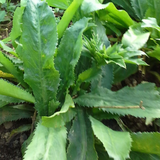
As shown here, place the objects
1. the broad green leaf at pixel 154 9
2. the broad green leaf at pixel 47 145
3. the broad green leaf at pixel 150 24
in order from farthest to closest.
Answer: the broad green leaf at pixel 154 9 → the broad green leaf at pixel 150 24 → the broad green leaf at pixel 47 145

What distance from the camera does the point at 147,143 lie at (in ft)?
2.20

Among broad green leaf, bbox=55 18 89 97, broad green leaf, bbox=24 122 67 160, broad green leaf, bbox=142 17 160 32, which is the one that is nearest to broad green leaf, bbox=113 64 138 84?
broad green leaf, bbox=142 17 160 32

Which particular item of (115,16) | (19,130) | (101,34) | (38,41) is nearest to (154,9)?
(115,16)

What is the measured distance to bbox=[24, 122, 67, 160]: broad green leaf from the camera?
1.78 ft

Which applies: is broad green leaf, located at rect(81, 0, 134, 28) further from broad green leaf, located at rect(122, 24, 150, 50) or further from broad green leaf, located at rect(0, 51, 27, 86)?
broad green leaf, located at rect(0, 51, 27, 86)

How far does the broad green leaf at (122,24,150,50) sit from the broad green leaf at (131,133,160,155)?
0.34 meters

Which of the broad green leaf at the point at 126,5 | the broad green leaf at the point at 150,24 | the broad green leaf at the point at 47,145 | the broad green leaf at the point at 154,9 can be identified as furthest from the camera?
the broad green leaf at the point at 126,5

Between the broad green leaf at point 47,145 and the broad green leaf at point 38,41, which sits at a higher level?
the broad green leaf at point 38,41

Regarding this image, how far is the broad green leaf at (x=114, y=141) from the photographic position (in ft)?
1.90

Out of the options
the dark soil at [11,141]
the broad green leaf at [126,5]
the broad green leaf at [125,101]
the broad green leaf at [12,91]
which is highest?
the broad green leaf at [126,5]

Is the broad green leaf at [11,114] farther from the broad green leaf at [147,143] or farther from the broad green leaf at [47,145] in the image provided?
the broad green leaf at [147,143]

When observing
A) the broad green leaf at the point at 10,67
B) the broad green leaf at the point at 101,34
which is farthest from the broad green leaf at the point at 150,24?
the broad green leaf at the point at 10,67

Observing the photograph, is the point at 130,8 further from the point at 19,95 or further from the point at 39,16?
the point at 19,95

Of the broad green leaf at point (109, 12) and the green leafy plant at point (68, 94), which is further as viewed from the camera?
the broad green leaf at point (109, 12)
